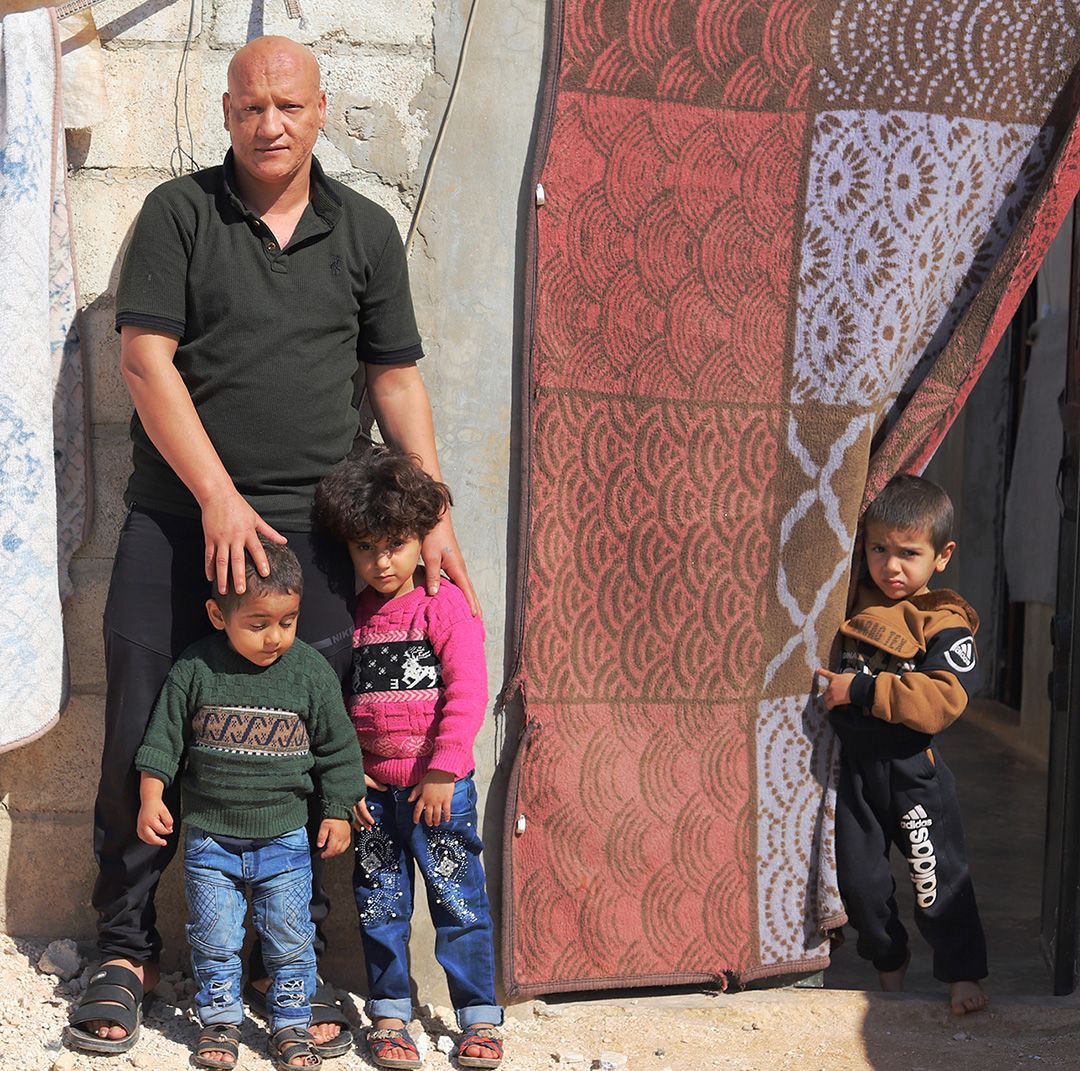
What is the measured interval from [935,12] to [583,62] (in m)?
0.80

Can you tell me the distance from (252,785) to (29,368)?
1017 mm

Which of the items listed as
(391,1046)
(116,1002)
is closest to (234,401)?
(116,1002)

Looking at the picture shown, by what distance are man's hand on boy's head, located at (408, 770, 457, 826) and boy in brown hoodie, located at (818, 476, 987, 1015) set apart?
94 centimetres

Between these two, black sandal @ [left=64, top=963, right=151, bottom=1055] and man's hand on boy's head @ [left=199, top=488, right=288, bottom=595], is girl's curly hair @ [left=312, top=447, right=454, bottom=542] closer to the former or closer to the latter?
man's hand on boy's head @ [left=199, top=488, right=288, bottom=595]

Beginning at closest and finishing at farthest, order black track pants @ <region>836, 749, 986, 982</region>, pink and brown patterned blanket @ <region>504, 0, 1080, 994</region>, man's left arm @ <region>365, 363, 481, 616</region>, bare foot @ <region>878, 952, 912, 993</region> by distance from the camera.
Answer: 1. man's left arm @ <region>365, 363, 481, 616</region>
2. pink and brown patterned blanket @ <region>504, 0, 1080, 994</region>
3. black track pants @ <region>836, 749, 986, 982</region>
4. bare foot @ <region>878, 952, 912, 993</region>

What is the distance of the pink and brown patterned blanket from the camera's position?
9.61 ft

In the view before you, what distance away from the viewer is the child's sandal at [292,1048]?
263 cm

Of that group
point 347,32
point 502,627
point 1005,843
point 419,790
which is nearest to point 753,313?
point 502,627

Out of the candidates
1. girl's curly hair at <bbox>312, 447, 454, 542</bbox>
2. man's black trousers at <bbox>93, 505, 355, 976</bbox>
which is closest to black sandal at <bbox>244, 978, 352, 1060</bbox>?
man's black trousers at <bbox>93, 505, 355, 976</bbox>

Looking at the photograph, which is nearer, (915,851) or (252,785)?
(252,785)

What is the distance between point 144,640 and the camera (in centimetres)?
267

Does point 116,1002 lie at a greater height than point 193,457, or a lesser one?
lesser

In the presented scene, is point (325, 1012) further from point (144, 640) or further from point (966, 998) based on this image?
point (966, 998)

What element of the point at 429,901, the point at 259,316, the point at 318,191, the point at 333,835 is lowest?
the point at 429,901
